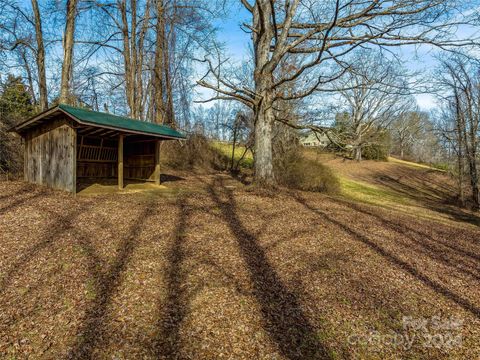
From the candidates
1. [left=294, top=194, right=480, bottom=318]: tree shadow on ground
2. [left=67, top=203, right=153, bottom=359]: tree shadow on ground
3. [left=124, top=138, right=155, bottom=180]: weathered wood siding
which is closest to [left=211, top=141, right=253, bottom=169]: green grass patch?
[left=124, top=138, right=155, bottom=180]: weathered wood siding

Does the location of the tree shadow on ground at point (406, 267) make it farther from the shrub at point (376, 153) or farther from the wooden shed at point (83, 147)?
the shrub at point (376, 153)

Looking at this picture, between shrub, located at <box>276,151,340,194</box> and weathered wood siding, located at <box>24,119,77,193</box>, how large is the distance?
28.0 ft

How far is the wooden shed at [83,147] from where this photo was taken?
799cm

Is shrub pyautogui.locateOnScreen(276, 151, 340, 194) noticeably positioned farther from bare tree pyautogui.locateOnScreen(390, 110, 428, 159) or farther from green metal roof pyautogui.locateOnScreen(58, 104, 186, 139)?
bare tree pyautogui.locateOnScreen(390, 110, 428, 159)

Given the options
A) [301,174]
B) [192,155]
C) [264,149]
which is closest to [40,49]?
[192,155]

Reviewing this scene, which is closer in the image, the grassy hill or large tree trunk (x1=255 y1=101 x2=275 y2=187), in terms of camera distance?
the grassy hill

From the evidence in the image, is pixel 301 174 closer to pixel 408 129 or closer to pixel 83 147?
pixel 83 147

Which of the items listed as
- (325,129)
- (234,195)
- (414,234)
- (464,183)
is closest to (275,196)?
(234,195)

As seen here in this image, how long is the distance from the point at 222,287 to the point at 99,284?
5.42ft

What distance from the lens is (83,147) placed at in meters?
11.3

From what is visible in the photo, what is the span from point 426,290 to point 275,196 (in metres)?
5.27

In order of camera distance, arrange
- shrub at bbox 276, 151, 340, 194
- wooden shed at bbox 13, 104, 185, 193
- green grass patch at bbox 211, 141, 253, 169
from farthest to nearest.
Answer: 1. green grass patch at bbox 211, 141, 253, 169
2. shrub at bbox 276, 151, 340, 194
3. wooden shed at bbox 13, 104, 185, 193

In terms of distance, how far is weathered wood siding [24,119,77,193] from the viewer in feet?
26.3

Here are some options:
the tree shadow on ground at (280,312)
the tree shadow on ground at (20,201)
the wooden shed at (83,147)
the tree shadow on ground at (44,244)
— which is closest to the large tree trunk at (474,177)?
the wooden shed at (83,147)
